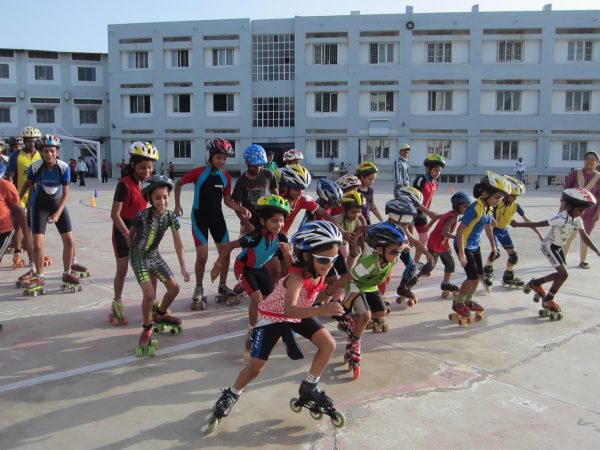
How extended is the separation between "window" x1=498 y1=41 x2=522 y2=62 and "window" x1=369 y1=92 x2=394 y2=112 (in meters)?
8.63

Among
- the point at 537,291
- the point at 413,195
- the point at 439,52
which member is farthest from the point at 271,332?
the point at 439,52

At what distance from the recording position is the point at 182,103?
144 ft

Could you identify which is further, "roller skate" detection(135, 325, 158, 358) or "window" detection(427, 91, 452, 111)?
"window" detection(427, 91, 452, 111)

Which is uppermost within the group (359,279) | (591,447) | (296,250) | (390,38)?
(390,38)

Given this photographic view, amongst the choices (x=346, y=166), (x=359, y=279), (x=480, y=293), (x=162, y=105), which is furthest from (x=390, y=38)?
(x=359, y=279)

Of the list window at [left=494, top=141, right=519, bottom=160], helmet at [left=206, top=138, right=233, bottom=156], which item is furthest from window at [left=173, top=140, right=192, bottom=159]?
helmet at [left=206, top=138, right=233, bottom=156]

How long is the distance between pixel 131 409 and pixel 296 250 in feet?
5.54

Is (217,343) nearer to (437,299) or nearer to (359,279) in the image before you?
(359,279)

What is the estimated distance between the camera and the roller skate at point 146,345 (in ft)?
16.2

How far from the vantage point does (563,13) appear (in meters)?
39.5

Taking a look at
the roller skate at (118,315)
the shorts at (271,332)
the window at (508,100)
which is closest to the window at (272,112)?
the window at (508,100)

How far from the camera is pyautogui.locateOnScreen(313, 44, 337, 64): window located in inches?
1640

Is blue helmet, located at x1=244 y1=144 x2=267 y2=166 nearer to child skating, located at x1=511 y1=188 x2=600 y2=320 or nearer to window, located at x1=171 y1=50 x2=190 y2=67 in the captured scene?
child skating, located at x1=511 y1=188 x2=600 y2=320

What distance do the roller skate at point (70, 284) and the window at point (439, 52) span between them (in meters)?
38.5
